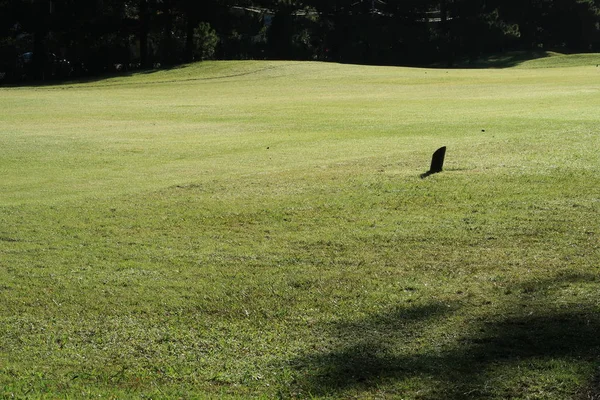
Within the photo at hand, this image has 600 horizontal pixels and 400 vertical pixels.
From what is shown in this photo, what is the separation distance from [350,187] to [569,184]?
306cm

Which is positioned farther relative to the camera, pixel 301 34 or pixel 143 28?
pixel 301 34

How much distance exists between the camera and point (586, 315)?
676 cm

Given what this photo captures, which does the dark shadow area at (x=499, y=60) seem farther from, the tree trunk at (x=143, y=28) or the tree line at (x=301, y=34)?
the tree trunk at (x=143, y=28)

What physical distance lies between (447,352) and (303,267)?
8.62 ft

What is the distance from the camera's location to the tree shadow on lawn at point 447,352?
18.4 ft

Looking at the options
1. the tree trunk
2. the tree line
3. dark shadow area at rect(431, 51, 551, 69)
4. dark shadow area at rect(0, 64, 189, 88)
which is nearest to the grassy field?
dark shadow area at rect(0, 64, 189, 88)

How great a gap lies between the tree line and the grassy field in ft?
143

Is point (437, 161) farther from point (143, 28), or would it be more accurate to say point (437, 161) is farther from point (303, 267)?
point (143, 28)

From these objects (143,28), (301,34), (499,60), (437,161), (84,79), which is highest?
(143,28)

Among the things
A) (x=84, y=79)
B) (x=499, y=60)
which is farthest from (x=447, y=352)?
(x=499, y=60)

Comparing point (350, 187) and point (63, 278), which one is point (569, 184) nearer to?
point (350, 187)

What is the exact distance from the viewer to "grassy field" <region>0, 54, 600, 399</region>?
19.4 feet

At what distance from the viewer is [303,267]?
851cm

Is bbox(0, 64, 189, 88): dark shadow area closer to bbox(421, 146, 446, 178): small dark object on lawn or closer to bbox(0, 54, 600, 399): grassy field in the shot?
bbox(0, 54, 600, 399): grassy field
